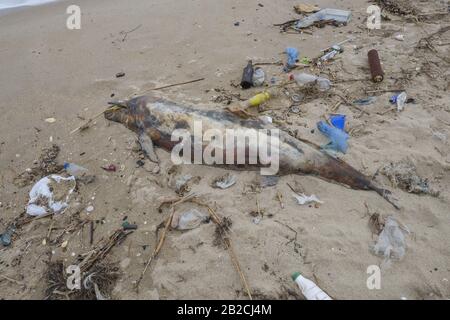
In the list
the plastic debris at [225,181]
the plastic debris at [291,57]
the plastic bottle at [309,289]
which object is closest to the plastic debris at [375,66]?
the plastic debris at [291,57]

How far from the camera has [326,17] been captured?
222 inches

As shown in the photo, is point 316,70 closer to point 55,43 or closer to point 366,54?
point 366,54

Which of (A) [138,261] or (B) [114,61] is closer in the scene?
(A) [138,261]

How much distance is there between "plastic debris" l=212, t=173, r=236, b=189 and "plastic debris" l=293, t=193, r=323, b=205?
0.57 metres

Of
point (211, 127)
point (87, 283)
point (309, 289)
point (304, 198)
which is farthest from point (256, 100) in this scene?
point (87, 283)

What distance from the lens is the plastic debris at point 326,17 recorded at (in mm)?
5535

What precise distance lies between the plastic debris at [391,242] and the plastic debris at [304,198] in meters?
0.53

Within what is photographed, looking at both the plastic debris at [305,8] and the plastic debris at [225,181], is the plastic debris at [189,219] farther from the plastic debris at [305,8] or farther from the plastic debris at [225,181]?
the plastic debris at [305,8]

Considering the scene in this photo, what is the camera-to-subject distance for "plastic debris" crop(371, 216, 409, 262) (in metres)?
2.61

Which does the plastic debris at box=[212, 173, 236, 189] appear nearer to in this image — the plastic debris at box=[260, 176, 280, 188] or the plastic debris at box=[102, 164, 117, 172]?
the plastic debris at box=[260, 176, 280, 188]

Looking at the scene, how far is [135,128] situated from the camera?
3.97 m

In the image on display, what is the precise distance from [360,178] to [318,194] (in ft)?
1.26

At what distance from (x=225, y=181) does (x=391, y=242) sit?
4.70 feet
